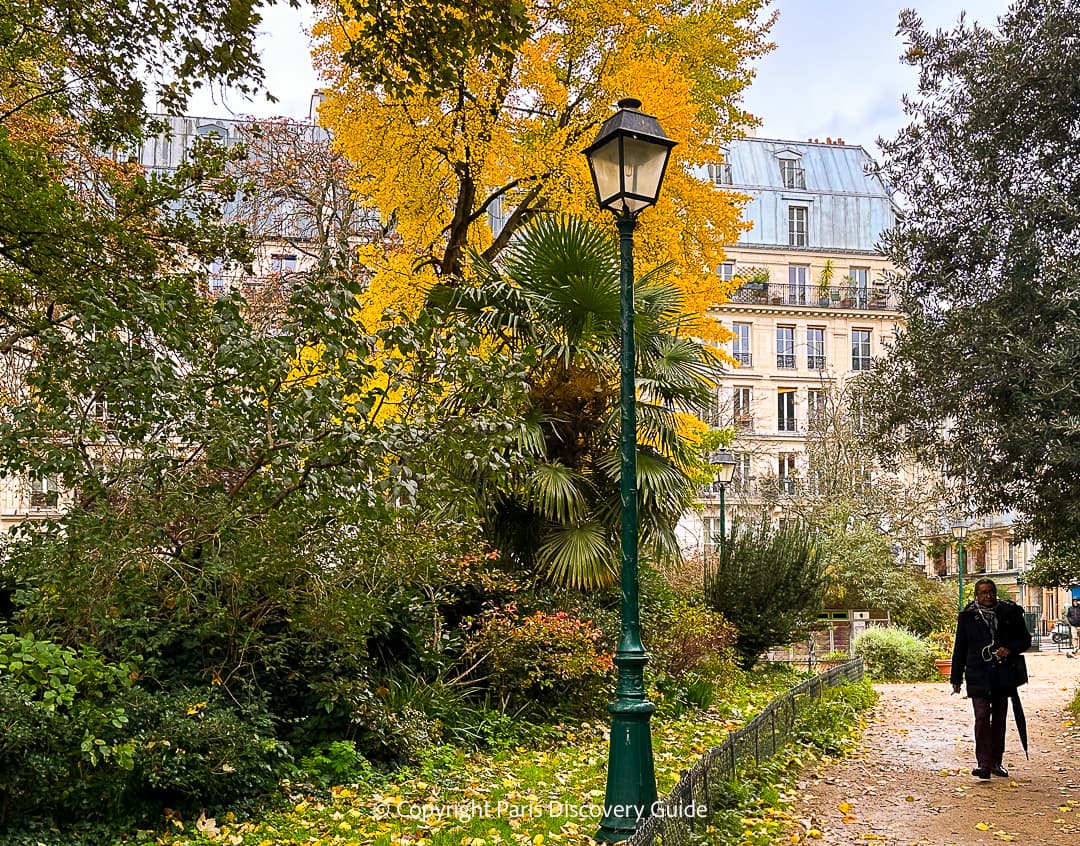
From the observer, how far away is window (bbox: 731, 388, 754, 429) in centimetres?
4566

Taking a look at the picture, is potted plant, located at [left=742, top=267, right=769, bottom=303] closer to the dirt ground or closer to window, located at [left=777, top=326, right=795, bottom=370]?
window, located at [left=777, top=326, right=795, bottom=370]

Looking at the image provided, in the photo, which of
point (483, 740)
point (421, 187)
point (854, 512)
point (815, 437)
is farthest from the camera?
point (815, 437)

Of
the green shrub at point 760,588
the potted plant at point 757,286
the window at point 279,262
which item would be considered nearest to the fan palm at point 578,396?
the green shrub at point 760,588

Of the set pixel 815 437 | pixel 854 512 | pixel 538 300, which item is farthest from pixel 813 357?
pixel 538 300

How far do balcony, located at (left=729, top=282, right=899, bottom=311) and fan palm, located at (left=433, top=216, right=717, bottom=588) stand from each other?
4406 centimetres

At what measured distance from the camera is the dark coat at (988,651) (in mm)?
9555

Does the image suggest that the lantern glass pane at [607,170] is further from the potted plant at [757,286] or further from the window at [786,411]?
the window at [786,411]

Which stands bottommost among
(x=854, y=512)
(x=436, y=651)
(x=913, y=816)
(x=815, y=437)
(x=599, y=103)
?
(x=913, y=816)

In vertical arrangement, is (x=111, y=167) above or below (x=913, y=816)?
above

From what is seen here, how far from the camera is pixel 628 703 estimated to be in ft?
22.1

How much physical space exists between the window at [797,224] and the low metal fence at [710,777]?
161 feet

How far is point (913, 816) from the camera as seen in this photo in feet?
27.0

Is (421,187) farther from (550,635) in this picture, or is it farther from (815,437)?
(815,437)

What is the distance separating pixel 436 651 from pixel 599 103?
930cm
